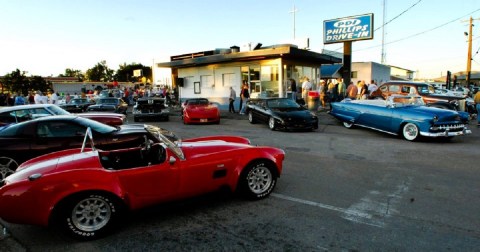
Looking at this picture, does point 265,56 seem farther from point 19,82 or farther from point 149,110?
point 19,82

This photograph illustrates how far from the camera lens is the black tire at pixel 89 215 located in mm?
3357

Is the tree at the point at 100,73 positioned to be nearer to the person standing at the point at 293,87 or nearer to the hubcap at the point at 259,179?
the person standing at the point at 293,87

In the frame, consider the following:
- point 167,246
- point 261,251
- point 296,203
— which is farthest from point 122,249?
point 296,203

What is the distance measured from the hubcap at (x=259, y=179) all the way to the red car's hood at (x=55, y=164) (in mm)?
2021

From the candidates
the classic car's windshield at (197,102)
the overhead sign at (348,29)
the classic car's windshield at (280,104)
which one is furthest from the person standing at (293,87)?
the classic car's windshield at (197,102)

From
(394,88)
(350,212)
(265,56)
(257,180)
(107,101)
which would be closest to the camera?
(350,212)

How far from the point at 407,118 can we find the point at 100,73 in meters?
115

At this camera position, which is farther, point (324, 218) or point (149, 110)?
point (149, 110)

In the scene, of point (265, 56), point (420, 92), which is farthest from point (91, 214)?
point (265, 56)

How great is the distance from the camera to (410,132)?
30.9ft

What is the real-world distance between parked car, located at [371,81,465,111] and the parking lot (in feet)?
26.5

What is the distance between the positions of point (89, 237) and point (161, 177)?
1.00 metres

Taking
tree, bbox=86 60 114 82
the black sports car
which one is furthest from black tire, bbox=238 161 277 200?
tree, bbox=86 60 114 82

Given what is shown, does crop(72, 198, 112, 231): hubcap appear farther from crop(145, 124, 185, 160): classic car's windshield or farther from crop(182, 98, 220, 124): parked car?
crop(182, 98, 220, 124): parked car
